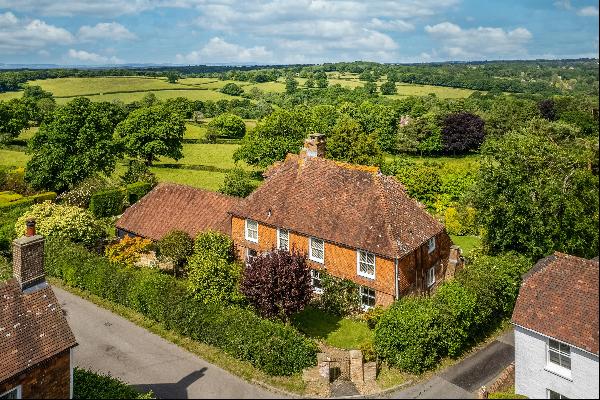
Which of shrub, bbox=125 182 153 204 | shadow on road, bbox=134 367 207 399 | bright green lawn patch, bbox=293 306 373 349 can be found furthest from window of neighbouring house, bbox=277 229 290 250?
shrub, bbox=125 182 153 204

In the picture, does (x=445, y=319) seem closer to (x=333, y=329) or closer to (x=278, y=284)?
(x=333, y=329)

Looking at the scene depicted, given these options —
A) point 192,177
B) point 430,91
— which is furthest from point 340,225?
point 430,91

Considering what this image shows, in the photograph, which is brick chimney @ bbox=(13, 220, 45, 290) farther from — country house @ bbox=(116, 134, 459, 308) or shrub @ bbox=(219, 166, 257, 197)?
shrub @ bbox=(219, 166, 257, 197)

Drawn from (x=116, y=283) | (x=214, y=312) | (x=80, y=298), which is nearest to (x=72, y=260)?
(x=80, y=298)

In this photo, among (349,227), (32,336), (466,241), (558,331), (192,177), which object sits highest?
(192,177)

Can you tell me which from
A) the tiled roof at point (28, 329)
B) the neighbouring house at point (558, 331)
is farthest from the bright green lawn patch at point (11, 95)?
the neighbouring house at point (558, 331)

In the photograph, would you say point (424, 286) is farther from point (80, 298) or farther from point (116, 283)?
point (80, 298)

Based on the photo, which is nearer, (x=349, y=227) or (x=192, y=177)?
(x=349, y=227)
